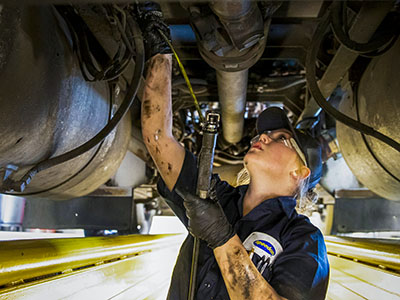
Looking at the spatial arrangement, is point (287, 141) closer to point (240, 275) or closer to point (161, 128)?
point (161, 128)

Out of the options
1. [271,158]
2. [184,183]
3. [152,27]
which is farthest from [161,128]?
[271,158]

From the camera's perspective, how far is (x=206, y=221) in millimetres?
1027

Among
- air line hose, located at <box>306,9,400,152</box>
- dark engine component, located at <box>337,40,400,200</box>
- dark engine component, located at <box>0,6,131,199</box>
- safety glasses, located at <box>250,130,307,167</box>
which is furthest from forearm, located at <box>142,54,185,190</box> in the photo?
dark engine component, located at <box>337,40,400,200</box>

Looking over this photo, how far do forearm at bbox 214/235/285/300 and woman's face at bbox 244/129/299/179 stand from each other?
17.1 inches

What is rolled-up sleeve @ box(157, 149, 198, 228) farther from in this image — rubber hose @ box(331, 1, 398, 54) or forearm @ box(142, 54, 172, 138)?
rubber hose @ box(331, 1, 398, 54)

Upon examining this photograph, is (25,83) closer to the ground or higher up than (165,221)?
higher up

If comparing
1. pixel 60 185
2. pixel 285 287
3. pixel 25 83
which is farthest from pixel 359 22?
pixel 60 185

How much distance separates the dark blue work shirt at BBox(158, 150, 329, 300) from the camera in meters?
1.02

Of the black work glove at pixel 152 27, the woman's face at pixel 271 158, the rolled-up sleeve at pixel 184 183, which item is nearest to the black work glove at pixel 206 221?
the rolled-up sleeve at pixel 184 183

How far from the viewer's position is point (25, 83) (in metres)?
1.07

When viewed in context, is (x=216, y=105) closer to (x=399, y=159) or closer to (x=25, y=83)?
(x=399, y=159)

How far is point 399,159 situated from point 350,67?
0.55m

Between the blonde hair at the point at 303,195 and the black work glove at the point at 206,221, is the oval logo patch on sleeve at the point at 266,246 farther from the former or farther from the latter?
the blonde hair at the point at 303,195

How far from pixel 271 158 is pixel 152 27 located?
0.66m
